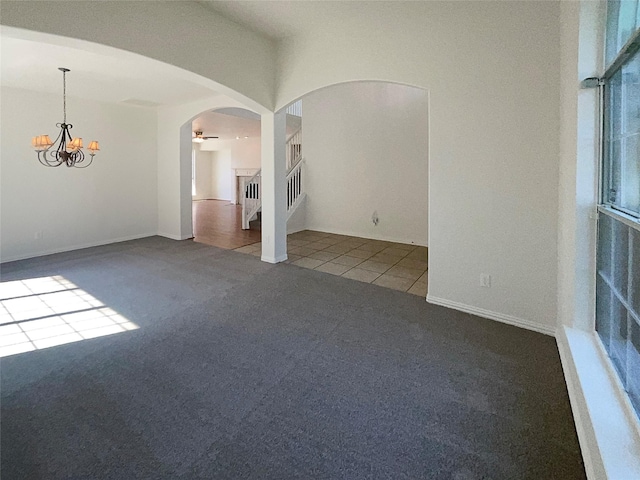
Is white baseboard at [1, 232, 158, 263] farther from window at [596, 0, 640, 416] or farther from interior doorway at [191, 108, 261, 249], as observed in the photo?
window at [596, 0, 640, 416]

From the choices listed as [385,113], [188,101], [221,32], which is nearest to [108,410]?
[221,32]

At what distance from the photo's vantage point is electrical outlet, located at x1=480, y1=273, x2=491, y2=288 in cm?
320

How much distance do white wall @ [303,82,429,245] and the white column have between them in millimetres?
1692

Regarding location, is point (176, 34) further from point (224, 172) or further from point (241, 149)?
point (224, 172)

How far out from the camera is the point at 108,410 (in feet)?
6.22

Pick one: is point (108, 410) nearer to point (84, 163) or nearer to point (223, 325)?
point (223, 325)

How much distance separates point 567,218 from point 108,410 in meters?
3.18

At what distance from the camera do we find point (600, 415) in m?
1.44

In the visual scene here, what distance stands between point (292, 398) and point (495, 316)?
7.13 ft

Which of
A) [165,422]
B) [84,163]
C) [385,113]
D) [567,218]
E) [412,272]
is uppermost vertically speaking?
[385,113]

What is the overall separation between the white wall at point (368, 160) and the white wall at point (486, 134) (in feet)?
9.79

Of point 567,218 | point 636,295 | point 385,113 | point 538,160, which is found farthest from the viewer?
point 385,113

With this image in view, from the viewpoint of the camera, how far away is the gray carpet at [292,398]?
1545mm

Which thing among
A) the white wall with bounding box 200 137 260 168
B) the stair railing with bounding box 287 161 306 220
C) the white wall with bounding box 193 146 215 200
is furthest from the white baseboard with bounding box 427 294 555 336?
the white wall with bounding box 193 146 215 200
